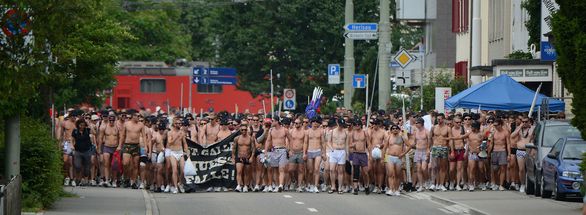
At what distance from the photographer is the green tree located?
69.7 feet

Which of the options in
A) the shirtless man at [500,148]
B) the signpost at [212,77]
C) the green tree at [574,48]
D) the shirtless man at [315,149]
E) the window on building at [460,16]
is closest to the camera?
the green tree at [574,48]

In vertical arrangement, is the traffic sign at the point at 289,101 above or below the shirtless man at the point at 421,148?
above

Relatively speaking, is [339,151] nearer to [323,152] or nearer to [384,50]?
[323,152]

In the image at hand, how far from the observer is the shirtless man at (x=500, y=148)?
103ft

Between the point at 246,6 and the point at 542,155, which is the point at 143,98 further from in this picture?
the point at 542,155

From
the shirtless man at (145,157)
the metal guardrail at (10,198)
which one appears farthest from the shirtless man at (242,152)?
the metal guardrail at (10,198)

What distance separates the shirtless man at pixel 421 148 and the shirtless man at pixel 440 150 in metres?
0.14

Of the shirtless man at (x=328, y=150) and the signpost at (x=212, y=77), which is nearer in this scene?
the shirtless man at (x=328, y=150)

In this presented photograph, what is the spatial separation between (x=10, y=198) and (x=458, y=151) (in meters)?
16.1

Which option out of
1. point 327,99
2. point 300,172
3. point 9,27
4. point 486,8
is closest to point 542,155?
point 300,172

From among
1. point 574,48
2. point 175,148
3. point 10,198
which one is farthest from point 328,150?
point 10,198

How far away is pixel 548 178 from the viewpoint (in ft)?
→ 90.6

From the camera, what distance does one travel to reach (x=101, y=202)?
27078 mm

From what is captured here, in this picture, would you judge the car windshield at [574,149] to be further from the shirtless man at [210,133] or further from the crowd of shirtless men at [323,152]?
the shirtless man at [210,133]
